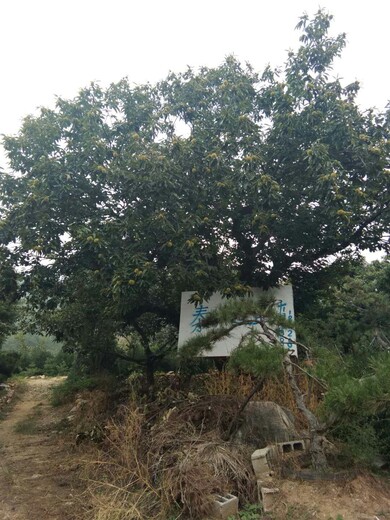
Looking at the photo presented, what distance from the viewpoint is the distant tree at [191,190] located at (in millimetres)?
5527

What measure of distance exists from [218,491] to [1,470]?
319cm

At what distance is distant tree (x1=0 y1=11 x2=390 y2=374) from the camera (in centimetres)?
553

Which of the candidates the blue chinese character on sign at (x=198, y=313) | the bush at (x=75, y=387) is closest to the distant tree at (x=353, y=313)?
the blue chinese character on sign at (x=198, y=313)

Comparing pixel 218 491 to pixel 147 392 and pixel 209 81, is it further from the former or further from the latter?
pixel 209 81

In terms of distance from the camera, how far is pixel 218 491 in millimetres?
3303

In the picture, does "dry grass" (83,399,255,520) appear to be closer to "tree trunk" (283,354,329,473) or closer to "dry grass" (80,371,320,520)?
"dry grass" (80,371,320,520)

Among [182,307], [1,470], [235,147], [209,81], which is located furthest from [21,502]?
[209,81]

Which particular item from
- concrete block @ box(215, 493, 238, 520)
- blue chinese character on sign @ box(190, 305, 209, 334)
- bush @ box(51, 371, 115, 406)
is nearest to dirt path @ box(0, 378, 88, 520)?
bush @ box(51, 371, 115, 406)

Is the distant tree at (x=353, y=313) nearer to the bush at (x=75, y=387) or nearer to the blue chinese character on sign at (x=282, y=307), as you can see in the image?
the blue chinese character on sign at (x=282, y=307)

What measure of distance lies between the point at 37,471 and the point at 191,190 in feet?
14.0

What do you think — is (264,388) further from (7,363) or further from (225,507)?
(7,363)

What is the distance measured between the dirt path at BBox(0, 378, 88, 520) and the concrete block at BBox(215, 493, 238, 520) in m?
1.25

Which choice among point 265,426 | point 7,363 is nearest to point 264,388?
point 265,426

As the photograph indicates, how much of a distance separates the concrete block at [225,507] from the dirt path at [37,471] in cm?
125
